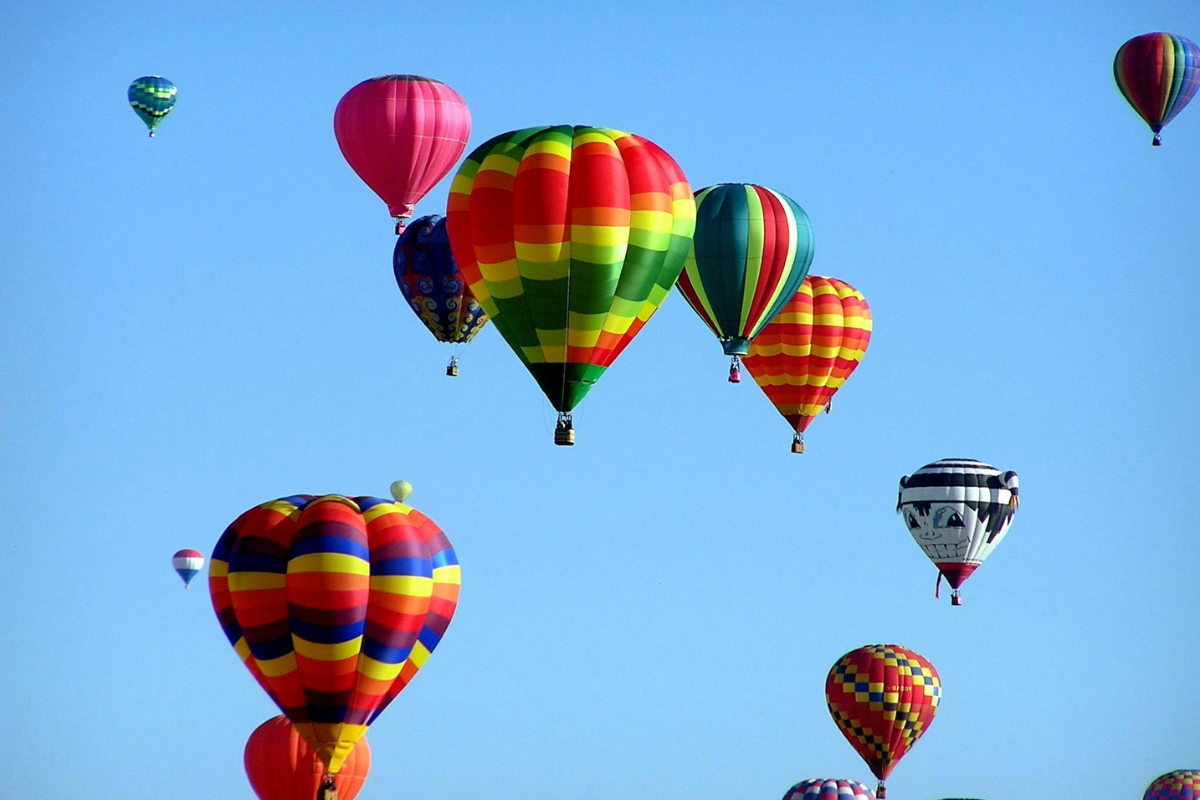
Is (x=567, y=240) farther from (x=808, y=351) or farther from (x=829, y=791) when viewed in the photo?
(x=829, y=791)

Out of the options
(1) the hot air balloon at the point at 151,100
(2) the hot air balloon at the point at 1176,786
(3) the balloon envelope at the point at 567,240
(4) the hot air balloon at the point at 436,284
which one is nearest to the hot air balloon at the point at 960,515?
(4) the hot air balloon at the point at 436,284

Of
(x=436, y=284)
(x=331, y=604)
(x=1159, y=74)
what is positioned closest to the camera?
(x=331, y=604)

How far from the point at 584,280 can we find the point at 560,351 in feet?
3.28

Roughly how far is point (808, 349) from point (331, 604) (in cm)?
1261

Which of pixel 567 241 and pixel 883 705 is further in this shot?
pixel 883 705

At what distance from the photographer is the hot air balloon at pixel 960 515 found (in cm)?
4772

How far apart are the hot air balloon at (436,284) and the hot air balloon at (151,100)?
668 inches

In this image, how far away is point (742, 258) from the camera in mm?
41875

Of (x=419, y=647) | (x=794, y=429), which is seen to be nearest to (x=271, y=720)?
(x=419, y=647)

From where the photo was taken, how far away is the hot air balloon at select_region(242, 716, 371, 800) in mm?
41875

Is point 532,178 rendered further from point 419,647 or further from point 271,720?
point 271,720

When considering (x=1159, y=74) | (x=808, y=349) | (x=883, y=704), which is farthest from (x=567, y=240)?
(x=1159, y=74)

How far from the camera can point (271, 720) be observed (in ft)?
143

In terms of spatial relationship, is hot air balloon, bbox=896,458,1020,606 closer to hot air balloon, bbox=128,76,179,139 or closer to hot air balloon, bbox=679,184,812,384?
hot air balloon, bbox=679,184,812,384
